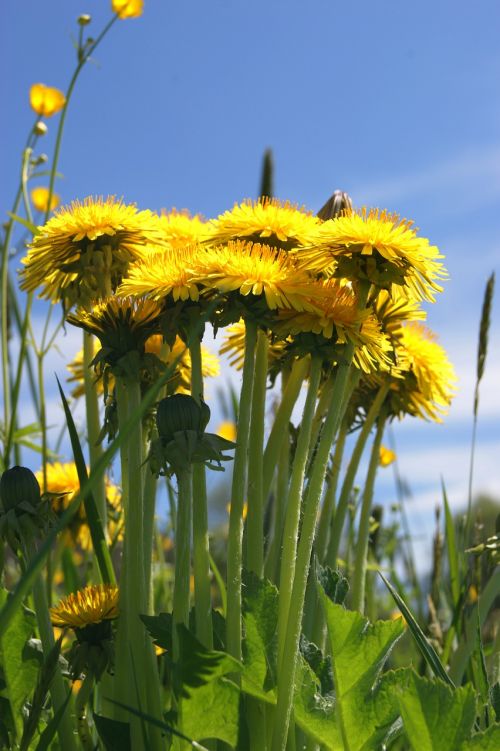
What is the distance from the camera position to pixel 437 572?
256 centimetres

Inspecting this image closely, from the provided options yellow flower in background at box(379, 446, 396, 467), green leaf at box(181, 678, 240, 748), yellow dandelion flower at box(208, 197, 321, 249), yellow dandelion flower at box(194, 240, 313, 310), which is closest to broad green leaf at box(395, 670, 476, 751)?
green leaf at box(181, 678, 240, 748)

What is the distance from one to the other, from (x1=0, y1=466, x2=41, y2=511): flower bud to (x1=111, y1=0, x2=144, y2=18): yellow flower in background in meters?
1.92

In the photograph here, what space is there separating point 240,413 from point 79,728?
65 centimetres

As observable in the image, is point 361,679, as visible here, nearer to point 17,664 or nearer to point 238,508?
point 238,508

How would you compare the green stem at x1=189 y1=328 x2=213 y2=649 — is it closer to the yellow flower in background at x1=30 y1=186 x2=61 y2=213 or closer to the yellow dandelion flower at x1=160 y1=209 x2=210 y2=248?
the yellow dandelion flower at x1=160 y1=209 x2=210 y2=248

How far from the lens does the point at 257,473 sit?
1.67 m

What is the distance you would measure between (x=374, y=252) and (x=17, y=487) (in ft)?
2.28

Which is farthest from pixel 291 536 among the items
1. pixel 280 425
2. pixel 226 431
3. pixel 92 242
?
pixel 226 431

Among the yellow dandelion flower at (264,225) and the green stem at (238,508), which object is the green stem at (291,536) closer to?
the green stem at (238,508)

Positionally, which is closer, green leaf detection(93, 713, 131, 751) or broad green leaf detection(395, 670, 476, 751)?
broad green leaf detection(395, 670, 476, 751)

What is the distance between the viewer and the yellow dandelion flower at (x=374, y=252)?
5.01 ft

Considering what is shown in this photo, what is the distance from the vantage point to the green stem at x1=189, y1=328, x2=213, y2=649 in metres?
1.50

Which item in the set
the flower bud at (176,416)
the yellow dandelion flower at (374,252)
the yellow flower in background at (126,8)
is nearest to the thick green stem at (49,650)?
the flower bud at (176,416)

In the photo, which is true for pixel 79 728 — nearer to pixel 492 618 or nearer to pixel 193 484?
pixel 193 484
